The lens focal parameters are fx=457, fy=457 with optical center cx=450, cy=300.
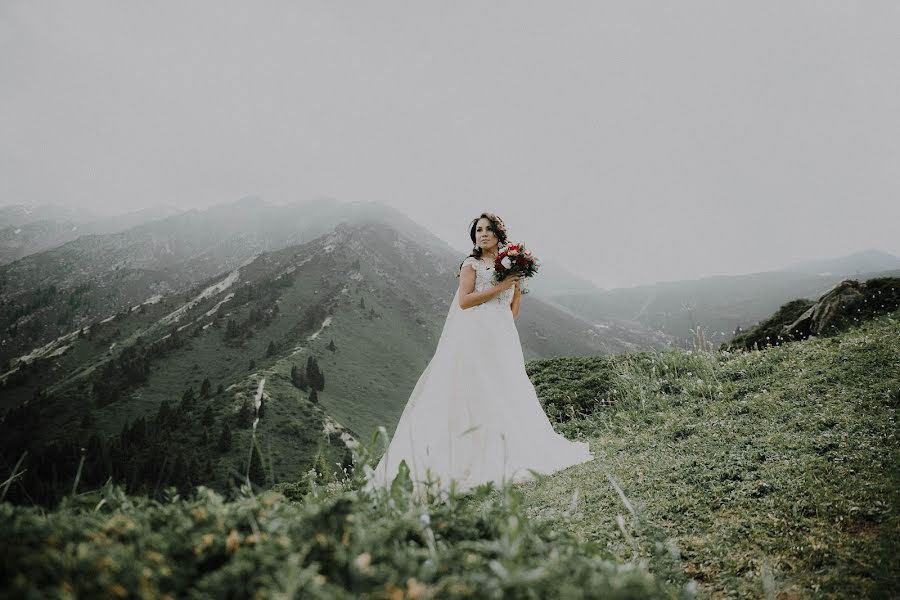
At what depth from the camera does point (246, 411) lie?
81.7 m

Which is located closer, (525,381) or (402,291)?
(525,381)

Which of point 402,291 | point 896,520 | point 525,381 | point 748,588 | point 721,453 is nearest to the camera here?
point 748,588

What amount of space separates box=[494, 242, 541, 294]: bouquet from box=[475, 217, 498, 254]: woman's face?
482 mm

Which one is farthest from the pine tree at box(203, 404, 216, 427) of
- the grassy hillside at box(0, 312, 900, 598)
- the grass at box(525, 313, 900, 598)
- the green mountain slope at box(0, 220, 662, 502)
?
the grass at box(525, 313, 900, 598)

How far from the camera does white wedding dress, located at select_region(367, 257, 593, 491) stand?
721 centimetres

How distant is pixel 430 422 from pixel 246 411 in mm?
84306

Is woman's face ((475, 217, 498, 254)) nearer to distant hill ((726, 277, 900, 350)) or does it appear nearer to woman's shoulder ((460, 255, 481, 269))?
woman's shoulder ((460, 255, 481, 269))

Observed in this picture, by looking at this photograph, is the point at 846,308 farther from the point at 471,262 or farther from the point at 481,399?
the point at 481,399

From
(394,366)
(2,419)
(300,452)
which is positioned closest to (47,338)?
(2,419)

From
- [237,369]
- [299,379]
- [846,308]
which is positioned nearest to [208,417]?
[299,379]

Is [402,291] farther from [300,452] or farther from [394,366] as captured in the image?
[300,452]

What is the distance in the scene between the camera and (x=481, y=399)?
7.71 meters

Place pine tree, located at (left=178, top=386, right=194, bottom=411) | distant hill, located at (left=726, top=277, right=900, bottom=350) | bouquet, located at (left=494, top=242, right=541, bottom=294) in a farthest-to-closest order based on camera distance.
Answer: pine tree, located at (left=178, top=386, right=194, bottom=411)
distant hill, located at (left=726, top=277, right=900, bottom=350)
bouquet, located at (left=494, top=242, right=541, bottom=294)

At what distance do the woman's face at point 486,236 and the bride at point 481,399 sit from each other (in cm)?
2
